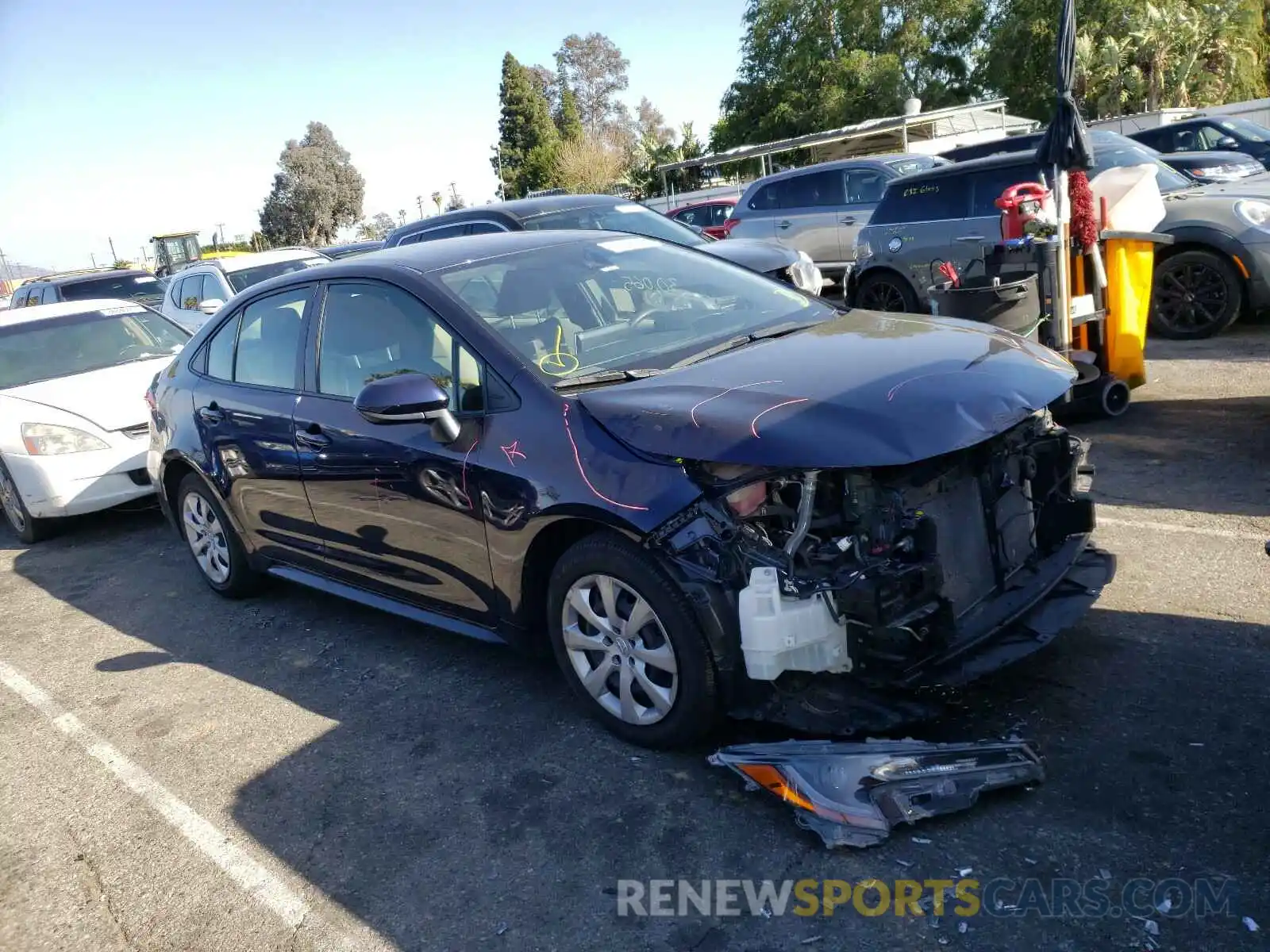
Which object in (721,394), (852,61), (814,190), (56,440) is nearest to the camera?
(721,394)

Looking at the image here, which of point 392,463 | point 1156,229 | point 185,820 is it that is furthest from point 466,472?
point 1156,229

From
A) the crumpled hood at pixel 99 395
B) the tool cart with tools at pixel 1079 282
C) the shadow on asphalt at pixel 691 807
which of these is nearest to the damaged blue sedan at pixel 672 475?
the shadow on asphalt at pixel 691 807

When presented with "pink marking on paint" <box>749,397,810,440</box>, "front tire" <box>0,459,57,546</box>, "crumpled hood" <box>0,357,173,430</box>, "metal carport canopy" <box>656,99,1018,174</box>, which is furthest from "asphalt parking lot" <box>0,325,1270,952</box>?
"metal carport canopy" <box>656,99,1018,174</box>

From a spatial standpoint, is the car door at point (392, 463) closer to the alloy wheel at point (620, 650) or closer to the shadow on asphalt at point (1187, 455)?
the alloy wheel at point (620, 650)

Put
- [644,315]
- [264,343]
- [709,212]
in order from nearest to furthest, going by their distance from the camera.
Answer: [644,315], [264,343], [709,212]

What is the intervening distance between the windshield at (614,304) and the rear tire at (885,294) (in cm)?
514

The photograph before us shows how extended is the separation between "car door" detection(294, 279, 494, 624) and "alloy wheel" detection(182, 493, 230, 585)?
1.22 meters

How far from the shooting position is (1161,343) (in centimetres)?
850

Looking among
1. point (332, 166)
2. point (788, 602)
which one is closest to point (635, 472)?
point (788, 602)

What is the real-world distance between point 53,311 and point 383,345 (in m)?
5.93

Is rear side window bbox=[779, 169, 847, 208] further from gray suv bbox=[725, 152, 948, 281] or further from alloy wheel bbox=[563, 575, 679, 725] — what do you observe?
alloy wheel bbox=[563, 575, 679, 725]

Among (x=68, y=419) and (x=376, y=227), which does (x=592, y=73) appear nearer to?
(x=376, y=227)

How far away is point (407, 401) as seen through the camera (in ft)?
11.6

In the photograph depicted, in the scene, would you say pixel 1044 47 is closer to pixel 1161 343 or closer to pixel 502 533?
pixel 1161 343
